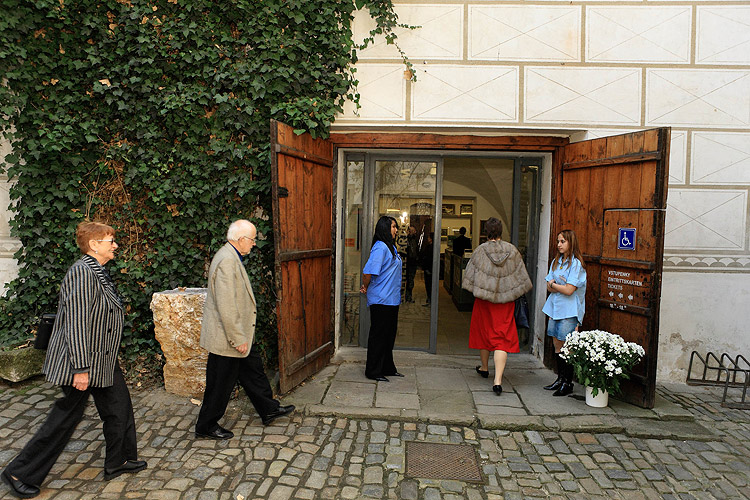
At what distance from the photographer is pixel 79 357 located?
Result: 3.01 m

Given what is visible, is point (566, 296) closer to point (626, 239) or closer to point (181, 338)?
point (626, 239)

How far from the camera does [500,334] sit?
497 centimetres

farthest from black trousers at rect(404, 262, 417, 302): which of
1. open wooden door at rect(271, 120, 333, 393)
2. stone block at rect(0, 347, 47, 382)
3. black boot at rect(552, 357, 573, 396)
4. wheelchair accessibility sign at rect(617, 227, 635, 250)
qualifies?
stone block at rect(0, 347, 47, 382)

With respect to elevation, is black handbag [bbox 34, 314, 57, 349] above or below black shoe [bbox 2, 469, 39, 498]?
above

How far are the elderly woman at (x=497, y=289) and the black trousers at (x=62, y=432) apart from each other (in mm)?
3335

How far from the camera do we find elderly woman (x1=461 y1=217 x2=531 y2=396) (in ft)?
15.9

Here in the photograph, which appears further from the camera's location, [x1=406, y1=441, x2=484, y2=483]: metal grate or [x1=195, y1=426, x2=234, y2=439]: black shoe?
[x1=195, y1=426, x2=234, y2=439]: black shoe

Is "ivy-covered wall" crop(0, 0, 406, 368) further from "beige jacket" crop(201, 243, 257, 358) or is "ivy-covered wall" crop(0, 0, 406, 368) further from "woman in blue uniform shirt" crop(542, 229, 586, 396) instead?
"woman in blue uniform shirt" crop(542, 229, 586, 396)

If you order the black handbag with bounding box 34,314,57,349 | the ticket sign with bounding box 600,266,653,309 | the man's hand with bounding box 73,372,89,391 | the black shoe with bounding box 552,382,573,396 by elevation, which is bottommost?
the black shoe with bounding box 552,382,573,396

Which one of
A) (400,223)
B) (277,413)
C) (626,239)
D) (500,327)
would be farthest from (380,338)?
(626,239)

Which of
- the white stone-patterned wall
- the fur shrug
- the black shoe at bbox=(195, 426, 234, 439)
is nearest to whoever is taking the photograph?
the black shoe at bbox=(195, 426, 234, 439)

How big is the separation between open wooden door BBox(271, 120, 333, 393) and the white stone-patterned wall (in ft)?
2.59

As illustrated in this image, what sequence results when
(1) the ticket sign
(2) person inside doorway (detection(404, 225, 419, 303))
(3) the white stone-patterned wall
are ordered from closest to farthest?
1. (1) the ticket sign
2. (3) the white stone-patterned wall
3. (2) person inside doorway (detection(404, 225, 419, 303))

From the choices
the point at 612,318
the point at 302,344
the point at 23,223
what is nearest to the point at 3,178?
the point at 23,223
